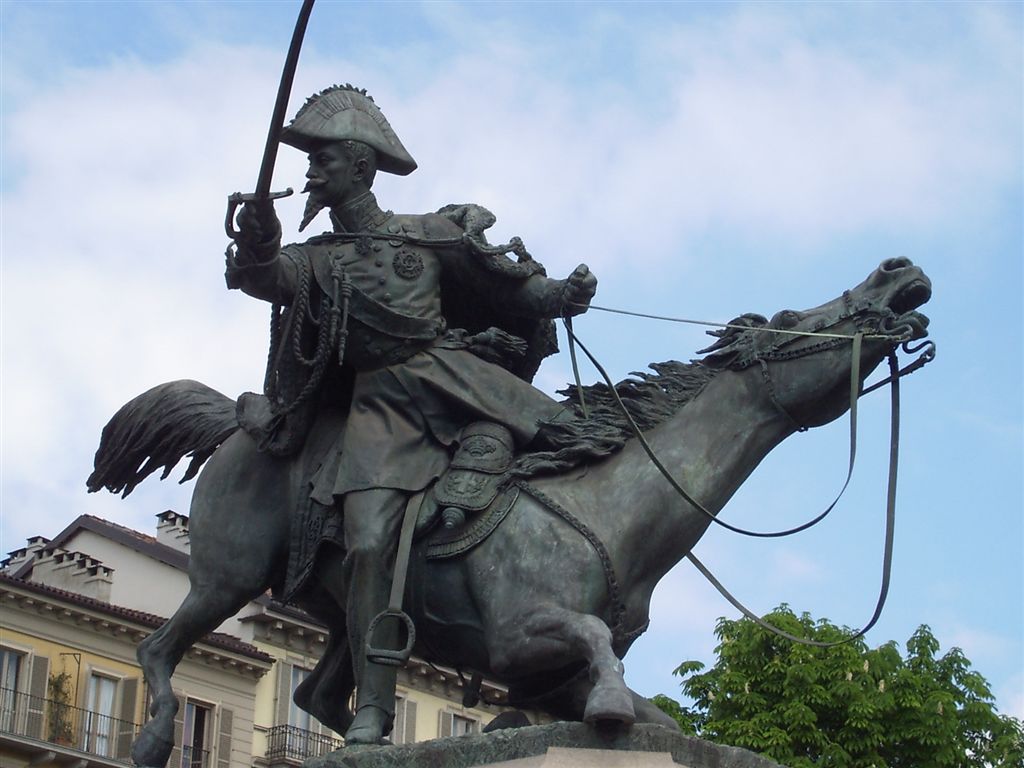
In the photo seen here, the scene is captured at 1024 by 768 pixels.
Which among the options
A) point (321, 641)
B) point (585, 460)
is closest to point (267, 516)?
point (585, 460)

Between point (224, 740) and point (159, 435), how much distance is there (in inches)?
1205

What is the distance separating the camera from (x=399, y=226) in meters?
11.3

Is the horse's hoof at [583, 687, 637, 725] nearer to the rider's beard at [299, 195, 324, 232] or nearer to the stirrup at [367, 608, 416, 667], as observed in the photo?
the stirrup at [367, 608, 416, 667]

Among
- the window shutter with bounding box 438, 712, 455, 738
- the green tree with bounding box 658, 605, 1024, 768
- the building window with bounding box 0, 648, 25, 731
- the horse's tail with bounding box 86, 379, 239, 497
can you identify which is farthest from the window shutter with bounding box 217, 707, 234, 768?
the horse's tail with bounding box 86, 379, 239, 497

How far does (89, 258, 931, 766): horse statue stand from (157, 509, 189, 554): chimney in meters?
35.7

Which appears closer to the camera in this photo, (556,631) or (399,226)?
(556,631)

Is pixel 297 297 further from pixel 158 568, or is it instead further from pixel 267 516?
pixel 158 568

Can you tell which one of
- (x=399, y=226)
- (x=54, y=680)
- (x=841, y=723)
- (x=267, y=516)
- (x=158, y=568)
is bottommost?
(x=267, y=516)

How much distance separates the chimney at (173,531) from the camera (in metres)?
47.0

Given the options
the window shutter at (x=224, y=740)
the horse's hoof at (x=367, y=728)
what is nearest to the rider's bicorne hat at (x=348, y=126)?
the horse's hoof at (x=367, y=728)

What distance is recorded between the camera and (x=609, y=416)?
10.9m

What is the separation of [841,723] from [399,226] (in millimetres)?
23580

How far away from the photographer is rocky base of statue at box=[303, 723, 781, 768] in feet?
30.6

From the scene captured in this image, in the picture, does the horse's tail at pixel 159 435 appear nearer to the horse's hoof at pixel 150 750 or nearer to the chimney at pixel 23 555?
the horse's hoof at pixel 150 750
